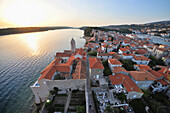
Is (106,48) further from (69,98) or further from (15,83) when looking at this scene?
(15,83)

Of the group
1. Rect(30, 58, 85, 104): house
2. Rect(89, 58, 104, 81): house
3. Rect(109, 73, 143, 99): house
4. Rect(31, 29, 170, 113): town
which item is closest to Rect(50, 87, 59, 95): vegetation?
Rect(31, 29, 170, 113): town

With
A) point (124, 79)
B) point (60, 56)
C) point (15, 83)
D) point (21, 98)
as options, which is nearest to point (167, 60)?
point (124, 79)

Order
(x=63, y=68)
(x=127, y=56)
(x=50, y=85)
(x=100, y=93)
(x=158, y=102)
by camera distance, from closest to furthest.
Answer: (x=158, y=102) < (x=100, y=93) < (x=50, y=85) < (x=63, y=68) < (x=127, y=56)

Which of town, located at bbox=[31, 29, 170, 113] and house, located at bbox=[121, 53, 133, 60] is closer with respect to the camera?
town, located at bbox=[31, 29, 170, 113]

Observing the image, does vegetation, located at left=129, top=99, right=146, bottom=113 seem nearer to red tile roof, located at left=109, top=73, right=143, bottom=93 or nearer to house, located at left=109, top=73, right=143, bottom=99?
house, located at left=109, top=73, right=143, bottom=99

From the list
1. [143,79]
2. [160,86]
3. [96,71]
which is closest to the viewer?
[143,79]

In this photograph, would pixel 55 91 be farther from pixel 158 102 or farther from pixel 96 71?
pixel 158 102

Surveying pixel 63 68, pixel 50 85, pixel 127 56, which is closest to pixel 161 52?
pixel 127 56

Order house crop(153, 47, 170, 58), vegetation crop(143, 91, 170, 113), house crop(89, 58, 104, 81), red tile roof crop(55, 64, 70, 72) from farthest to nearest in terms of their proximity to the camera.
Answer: house crop(153, 47, 170, 58)
red tile roof crop(55, 64, 70, 72)
house crop(89, 58, 104, 81)
vegetation crop(143, 91, 170, 113)
